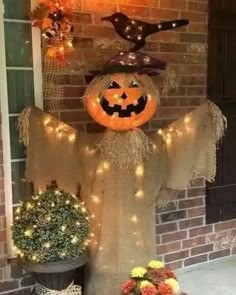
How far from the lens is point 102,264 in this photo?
8.56 feet

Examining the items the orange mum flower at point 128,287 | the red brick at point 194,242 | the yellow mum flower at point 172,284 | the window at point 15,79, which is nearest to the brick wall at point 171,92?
the red brick at point 194,242

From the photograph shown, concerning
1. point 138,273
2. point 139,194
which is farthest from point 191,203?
point 138,273

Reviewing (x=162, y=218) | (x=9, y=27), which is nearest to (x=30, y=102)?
(x=9, y=27)

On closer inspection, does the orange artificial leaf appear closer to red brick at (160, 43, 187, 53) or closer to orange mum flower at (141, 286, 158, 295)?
red brick at (160, 43, 187, 53)

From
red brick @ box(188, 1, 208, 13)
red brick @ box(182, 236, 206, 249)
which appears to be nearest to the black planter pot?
red brick @ box(182, 236, 206, 249)

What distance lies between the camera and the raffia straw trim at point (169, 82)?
8.82 ft

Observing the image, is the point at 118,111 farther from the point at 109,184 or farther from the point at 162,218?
the point at 162,218

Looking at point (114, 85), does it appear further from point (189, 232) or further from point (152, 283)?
point (189, 232)

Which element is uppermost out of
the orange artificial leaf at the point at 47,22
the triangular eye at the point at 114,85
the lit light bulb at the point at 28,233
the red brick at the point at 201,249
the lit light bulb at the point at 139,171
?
the orange artificial leaf at the point at 47,22

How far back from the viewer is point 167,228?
3.17m

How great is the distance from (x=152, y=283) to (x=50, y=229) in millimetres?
581

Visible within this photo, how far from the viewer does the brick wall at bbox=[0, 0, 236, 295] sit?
8.88 ft

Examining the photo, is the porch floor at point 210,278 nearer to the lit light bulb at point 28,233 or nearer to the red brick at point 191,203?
the red brick at point 191,203

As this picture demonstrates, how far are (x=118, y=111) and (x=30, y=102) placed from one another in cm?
56
